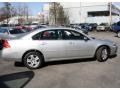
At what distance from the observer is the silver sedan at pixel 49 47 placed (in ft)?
27.0

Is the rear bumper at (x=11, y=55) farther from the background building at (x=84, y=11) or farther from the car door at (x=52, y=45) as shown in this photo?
the background building at (x=84, y=11)

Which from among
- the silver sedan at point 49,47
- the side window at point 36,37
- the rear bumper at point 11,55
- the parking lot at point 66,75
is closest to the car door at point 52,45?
the silver sedan at point 49,47

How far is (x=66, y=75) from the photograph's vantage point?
7.28 metres

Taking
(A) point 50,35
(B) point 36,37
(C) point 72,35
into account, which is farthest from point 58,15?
(B) point 36,37

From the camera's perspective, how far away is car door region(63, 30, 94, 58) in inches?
342

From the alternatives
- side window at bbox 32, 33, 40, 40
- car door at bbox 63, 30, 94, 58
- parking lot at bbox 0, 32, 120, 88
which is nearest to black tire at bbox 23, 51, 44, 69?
parking lot at bbox 0, 32, 120, 88

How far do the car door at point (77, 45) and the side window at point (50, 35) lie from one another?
0.33 m

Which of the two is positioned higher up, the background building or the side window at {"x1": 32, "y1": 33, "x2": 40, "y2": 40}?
the background building

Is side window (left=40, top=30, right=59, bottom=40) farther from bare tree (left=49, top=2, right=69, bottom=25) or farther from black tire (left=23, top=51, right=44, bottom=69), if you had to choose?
bare tree (left=49, top=2, right=69, bottom=25)

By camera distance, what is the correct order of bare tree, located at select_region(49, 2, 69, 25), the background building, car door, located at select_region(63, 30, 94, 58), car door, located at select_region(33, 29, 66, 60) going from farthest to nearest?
the background building
bare tree, located at select_region(49, 2, 69, 25)
car door, located at select_region(63, 30, 94, 58)
car door, located at select_region(33, 29, 66, 60)

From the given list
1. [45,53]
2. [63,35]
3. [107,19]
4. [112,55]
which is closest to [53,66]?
[45,53]

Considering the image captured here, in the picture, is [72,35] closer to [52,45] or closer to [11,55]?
[52,45]

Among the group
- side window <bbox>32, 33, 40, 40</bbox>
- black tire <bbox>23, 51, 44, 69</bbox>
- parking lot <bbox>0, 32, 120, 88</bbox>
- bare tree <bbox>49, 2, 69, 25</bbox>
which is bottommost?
parking lot <bbox>0, 32, 120, 88</bbox>

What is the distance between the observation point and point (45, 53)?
8445mm
